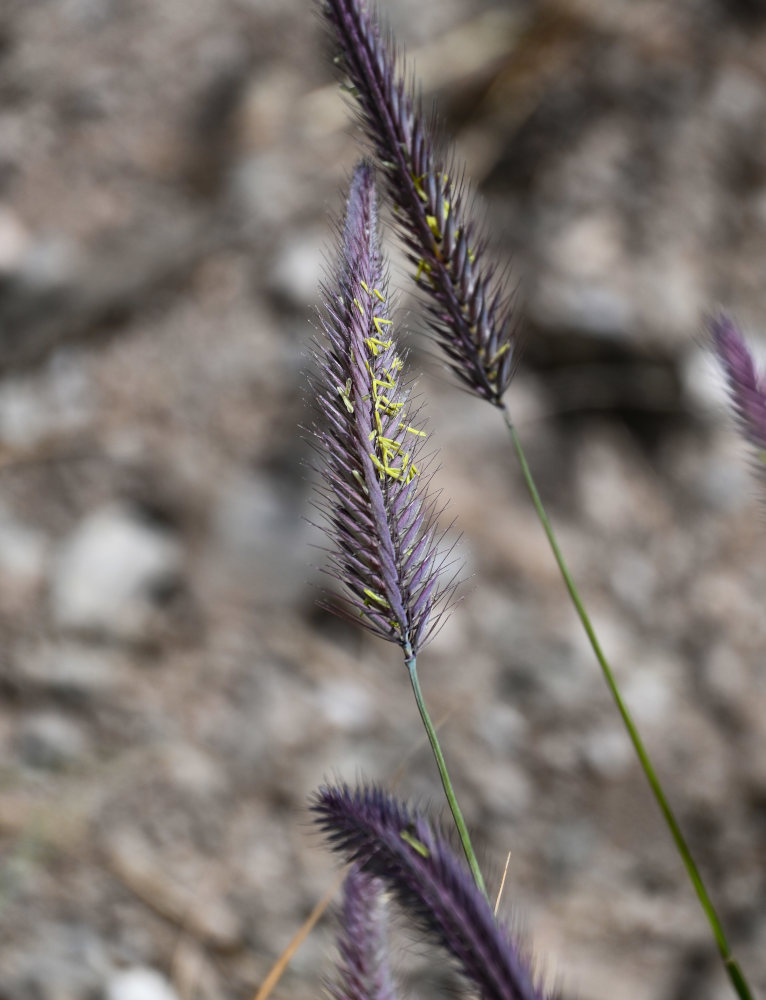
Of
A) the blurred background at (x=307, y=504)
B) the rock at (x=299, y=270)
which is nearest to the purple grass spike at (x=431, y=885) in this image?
the blurred background at (x=307, y=504)

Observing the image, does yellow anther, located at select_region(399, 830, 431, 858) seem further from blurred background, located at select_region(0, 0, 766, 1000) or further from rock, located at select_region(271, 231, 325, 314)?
rock, located at select_region(271, 231, 325, 314)

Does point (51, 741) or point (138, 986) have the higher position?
point (51, 741)

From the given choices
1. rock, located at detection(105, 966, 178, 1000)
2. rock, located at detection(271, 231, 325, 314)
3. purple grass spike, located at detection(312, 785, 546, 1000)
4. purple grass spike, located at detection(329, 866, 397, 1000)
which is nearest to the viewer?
purple grass spike, located at detection(312, 785, 546, 1000)

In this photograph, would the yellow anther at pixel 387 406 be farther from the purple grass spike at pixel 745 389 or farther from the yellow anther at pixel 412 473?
the purple grass spike at pixel 745 389

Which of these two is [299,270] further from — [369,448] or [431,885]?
[431,885]

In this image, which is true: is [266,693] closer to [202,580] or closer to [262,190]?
[202,580]

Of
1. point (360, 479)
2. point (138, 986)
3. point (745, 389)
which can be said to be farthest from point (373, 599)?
point (138, 986)

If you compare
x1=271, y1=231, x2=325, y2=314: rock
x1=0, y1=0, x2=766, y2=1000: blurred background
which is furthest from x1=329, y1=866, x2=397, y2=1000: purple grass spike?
x1=271, y1=231, x2=325, y2=314: rock
